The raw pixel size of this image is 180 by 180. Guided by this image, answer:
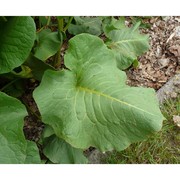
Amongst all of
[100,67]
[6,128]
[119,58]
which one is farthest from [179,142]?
[6,128]

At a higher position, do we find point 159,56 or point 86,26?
point 86,26

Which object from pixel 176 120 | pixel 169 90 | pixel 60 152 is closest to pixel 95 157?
pixel 60 152

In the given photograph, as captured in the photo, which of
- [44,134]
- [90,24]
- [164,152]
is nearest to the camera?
[44,134]

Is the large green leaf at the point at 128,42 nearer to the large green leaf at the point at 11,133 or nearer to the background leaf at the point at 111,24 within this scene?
the background leaf at the point at 111,24

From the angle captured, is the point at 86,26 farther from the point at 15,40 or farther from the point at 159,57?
the point at 15,40

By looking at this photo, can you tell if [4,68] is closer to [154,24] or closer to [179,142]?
[179,142]

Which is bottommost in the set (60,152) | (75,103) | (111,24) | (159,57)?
(60,152)
